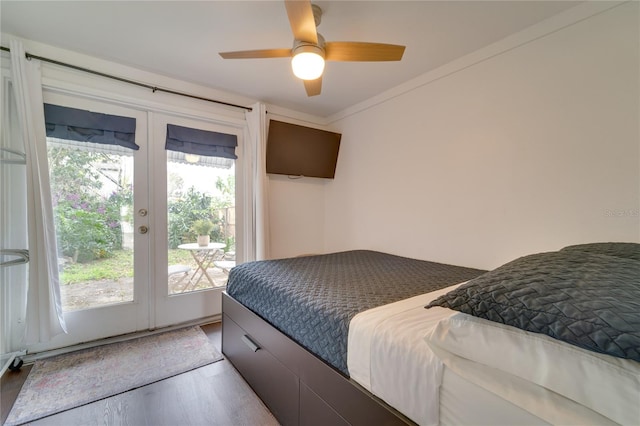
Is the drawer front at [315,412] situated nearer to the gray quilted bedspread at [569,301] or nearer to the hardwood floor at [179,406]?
the hardwood floor at [179,406]

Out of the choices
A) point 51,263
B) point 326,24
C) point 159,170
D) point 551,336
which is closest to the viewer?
point 551,336

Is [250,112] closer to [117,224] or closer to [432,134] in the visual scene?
[117,224]

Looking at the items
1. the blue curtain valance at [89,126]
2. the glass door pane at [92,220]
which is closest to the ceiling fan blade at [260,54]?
the blue curtain valance at [89,126]

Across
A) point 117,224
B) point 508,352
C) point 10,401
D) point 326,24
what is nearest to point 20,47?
point 117,224

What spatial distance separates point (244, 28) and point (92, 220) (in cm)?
193

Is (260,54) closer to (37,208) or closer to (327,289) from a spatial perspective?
(327,289)

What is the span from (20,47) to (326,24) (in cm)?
209

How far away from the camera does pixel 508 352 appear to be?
0.66 metres

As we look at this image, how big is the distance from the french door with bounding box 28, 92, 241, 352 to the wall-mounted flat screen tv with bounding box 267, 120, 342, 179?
0.55m

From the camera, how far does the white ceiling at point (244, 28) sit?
1.62 metres

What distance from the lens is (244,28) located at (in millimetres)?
1804

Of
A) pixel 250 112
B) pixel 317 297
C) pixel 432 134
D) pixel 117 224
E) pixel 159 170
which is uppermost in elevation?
pixel 250 112

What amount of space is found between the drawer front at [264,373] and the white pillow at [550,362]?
85 cm

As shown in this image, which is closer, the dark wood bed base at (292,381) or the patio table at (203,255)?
the dark wood bed base at (292,381)
